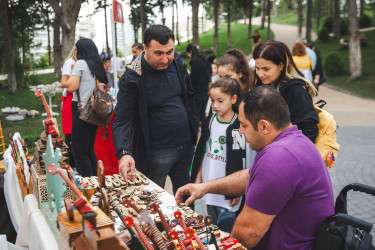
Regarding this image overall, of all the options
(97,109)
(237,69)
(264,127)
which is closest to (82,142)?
(97,109)

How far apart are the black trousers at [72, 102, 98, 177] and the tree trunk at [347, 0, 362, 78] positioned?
41.6 feet

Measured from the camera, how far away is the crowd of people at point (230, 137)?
67.2 inches

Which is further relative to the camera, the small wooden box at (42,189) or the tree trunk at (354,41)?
the tree trunk at (354,41)

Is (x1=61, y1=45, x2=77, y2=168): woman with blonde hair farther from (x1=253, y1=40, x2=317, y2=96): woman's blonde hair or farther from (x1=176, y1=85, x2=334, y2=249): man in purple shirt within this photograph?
(x1=176, y1=85, x2=334, y2=249): man in purple shirt

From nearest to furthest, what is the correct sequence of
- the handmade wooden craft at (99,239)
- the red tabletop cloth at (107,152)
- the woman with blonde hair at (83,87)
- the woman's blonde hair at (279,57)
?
1. the handmade wooden craft at (99,239)
2. the woman's blonde hair at (279,57)
3. the woman with blonde hair at (83,87)
4. the red tabletop cloth at (107,152)

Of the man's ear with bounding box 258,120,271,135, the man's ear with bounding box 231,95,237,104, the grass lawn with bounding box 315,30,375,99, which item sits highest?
the man's ear with bounding box 258,120,271,135

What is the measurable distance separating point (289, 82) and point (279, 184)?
110 centimetres

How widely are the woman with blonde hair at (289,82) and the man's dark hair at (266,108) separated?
68 cm

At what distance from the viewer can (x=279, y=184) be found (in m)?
1.64

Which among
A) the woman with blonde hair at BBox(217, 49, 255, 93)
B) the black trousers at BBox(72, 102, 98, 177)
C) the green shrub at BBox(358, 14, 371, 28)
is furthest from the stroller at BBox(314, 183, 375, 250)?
the green shrub at BBox(358, 14, 371, 28)

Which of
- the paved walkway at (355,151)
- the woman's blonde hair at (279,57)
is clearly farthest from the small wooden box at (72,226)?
the paved walkway at (355,151)

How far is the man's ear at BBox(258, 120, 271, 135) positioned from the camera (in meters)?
1.80

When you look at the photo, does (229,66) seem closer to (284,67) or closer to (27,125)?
(284,67)

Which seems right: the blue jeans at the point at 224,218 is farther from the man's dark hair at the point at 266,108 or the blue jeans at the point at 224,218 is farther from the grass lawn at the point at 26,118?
the grass lawn at the point at 26,118
